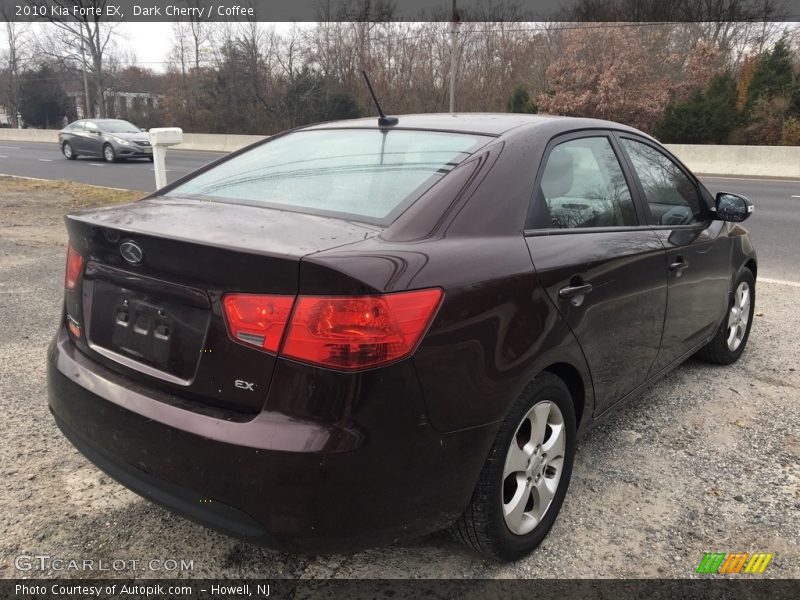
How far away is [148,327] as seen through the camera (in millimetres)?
2053

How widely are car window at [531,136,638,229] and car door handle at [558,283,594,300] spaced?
251 mm

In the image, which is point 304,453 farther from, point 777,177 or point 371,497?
point 777,177

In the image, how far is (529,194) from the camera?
2412 millimetres

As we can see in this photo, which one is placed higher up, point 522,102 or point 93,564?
point 522,102

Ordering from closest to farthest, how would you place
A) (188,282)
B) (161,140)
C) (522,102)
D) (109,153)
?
(188,282) < (161,140) < (109,153) < (522,102)

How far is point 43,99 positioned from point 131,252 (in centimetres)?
6422

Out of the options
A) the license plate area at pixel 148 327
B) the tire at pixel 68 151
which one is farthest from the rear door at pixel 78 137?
the license plate area at pixel 148 327

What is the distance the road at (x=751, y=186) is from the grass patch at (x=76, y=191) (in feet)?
3.62

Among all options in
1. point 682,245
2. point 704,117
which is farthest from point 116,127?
point 682,245

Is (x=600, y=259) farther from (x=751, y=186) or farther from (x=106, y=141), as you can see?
(x=106, y=141)

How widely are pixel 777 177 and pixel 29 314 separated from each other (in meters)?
20.5

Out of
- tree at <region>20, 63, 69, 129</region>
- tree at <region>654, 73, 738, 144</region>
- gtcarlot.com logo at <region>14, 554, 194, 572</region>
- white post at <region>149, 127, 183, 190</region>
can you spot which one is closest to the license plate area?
gtcarlot.com logo at <region>14, 554, 194, 572</region>

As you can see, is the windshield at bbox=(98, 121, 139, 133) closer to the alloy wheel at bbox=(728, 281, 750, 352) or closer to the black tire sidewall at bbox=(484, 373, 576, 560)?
the alloy wheel at bbox=(728, 281, 750, 352)

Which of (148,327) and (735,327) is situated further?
(735,327)
